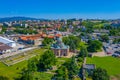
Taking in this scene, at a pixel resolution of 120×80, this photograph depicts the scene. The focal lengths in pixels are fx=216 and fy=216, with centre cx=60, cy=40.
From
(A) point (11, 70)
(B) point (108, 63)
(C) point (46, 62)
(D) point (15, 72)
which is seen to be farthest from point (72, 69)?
(B) point (108, 63)

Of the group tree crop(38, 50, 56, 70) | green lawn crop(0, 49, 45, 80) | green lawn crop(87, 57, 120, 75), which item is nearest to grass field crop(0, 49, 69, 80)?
green lawn crop(0, 49, 45, 80)

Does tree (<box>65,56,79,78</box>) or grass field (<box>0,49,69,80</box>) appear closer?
tree (<box>65,56,79,78</box>)

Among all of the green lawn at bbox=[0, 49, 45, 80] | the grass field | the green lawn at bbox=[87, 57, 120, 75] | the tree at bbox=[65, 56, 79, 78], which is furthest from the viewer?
the green lawn at bbox=[87, 57, 120, 75]

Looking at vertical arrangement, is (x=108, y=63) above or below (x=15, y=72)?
below

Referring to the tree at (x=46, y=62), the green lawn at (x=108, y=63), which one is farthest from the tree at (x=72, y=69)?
the green lawn at (x=108, y=63)

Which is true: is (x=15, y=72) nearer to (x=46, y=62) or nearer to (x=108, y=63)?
(x=46, y=62)

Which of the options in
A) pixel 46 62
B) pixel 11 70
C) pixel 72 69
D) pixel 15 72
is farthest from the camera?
pixel 11 70

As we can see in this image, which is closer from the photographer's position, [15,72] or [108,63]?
[15,72]

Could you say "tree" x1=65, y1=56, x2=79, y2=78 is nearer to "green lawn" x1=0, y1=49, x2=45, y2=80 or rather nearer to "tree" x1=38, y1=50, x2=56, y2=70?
"tree" x1=38, y1=50, x2=56, y2=70

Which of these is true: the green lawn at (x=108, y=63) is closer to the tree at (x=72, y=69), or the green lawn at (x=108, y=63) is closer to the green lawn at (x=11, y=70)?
the tree at (x=72, y=69)
